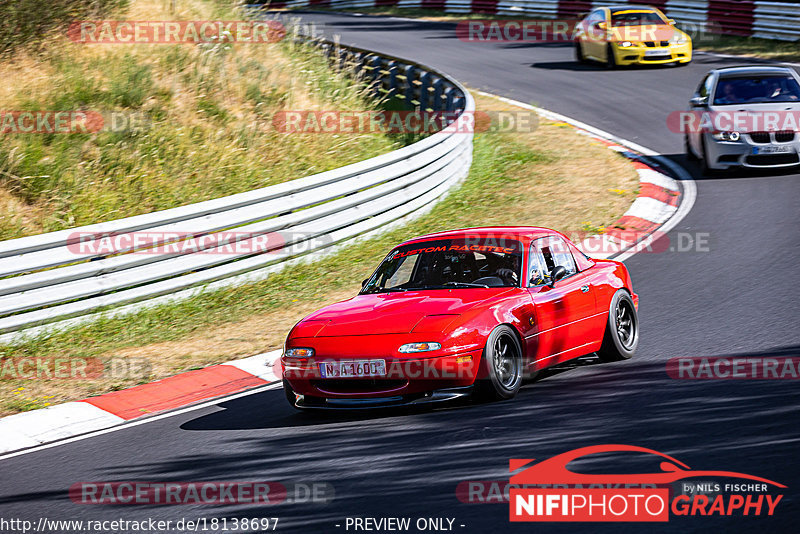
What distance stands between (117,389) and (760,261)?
7.14 m

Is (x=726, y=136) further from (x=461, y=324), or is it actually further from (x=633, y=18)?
(x=633, y=18)

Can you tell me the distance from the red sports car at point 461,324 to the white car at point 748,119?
767cm

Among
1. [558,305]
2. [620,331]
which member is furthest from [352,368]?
[620,331]

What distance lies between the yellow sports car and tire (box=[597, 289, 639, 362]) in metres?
18.7

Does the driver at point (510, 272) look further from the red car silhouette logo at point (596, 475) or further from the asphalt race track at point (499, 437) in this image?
the red car silhouette logo at point (596, 475)

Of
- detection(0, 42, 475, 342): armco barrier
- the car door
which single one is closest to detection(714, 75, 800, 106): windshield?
detection(0, 42, 475, 342): armco barrier

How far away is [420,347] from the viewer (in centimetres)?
741

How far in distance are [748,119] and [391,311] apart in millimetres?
10186

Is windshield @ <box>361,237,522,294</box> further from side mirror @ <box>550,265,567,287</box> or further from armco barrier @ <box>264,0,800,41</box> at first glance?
armco barrier @ <box>264,0,800,41</box>

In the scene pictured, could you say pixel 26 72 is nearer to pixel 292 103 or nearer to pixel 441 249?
pixel 292 103

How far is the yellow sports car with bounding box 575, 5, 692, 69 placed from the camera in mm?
26625

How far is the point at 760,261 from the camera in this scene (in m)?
11.7

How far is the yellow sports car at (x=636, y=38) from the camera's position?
2662 cm

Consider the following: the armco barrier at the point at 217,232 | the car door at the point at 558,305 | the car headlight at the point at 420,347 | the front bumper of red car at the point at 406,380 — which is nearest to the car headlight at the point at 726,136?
the armco barrier at the point at 217,232
